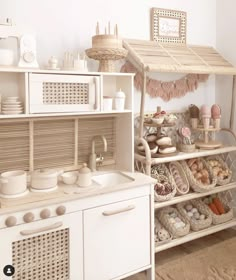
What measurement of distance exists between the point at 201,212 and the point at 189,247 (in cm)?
31

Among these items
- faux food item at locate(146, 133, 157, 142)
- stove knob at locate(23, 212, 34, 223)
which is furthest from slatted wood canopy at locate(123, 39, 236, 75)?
stove knob at locate(23, 212, 34, 223)

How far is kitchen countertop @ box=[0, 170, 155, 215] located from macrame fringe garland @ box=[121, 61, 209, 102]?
2.83 ft

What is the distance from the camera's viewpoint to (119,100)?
6.97ft

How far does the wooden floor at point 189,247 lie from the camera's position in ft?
8.18

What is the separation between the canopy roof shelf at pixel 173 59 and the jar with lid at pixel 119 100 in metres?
0.19

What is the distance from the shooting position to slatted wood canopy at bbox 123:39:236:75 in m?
2.27

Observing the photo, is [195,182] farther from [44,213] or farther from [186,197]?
[44,213]

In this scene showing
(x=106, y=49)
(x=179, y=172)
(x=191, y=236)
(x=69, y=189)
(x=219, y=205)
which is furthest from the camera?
(x=219, y=205)

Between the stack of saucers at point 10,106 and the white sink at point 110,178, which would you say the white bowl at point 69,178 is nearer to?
the white sink at point 110,178

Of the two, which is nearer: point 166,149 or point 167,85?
point 166,149

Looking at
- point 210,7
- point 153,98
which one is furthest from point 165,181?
point 210,7

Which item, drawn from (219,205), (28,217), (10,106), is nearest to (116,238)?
(28,217)

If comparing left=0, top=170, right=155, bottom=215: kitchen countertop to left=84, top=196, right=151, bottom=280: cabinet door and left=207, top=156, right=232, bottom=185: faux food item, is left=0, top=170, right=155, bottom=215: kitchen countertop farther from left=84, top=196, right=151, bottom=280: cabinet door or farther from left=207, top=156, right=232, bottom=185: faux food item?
left=207, top=156, right=232, bottom=185: faux food item

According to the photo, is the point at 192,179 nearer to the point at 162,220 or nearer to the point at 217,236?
the point at 162,220
